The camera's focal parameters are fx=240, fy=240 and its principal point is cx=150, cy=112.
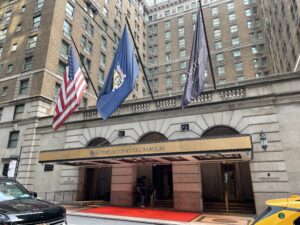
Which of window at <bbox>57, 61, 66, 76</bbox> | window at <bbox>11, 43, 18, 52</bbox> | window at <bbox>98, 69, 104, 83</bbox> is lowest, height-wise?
window at <bbox>57, 61, 66, 76</bbox>

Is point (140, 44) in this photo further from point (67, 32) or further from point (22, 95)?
point (22, 95)

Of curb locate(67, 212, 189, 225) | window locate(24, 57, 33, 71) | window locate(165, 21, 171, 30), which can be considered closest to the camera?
curb locate(67, 212, 189, 225)

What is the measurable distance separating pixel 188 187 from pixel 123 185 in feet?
17.1

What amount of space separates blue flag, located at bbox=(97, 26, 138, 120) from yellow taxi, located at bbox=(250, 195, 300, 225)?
10778 mm

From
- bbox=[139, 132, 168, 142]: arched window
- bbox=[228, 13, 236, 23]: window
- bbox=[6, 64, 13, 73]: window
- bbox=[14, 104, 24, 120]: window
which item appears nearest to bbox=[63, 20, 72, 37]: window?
bbox=[6, 64, 13, 73]: window

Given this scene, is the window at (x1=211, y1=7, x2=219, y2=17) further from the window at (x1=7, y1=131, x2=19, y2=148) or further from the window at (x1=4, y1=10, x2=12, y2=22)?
the window at (x1=7, y1=131, x2=19, y2=148)

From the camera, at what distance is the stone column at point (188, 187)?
16.1 m

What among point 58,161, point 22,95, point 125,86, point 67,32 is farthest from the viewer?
point 67,32

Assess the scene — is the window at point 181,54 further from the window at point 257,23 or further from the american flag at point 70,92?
the american flag at point 70,92

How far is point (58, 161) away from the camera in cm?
1714

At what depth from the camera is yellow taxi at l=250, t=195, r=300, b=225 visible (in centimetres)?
400

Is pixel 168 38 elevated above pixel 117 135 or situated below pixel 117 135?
above

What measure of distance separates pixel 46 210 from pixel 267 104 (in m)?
14.5

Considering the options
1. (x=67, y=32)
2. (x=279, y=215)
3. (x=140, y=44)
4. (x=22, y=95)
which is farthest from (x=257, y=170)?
(x=140, y=44)
